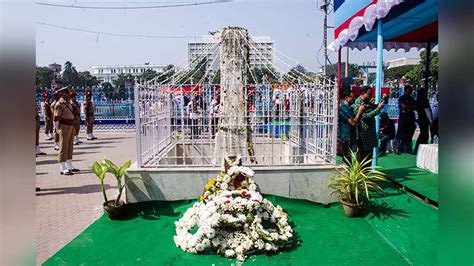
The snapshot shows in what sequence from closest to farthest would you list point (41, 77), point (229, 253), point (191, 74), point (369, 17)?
point (229, 253) < point (369, 17) < point (191, 74) < point (41, 77)

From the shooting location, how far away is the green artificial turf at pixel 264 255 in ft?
12.7

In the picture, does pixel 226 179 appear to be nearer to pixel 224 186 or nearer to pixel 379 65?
pixel 224 186

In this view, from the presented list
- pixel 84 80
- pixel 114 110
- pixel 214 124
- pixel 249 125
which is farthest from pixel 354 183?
pixel 84 80

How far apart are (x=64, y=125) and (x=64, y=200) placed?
7.42ft

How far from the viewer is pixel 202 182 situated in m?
5.40

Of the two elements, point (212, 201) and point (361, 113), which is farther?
point (361, 113)

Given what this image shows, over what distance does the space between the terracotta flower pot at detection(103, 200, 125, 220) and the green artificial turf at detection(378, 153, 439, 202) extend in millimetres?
4417

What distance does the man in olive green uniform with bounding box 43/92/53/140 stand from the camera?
483 inches

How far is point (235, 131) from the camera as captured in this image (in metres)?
6.40

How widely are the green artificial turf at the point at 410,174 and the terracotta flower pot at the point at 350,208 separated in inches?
40.8

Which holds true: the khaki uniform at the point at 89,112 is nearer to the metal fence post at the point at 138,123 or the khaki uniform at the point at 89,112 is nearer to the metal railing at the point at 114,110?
the metal railing at the point at 114,110
